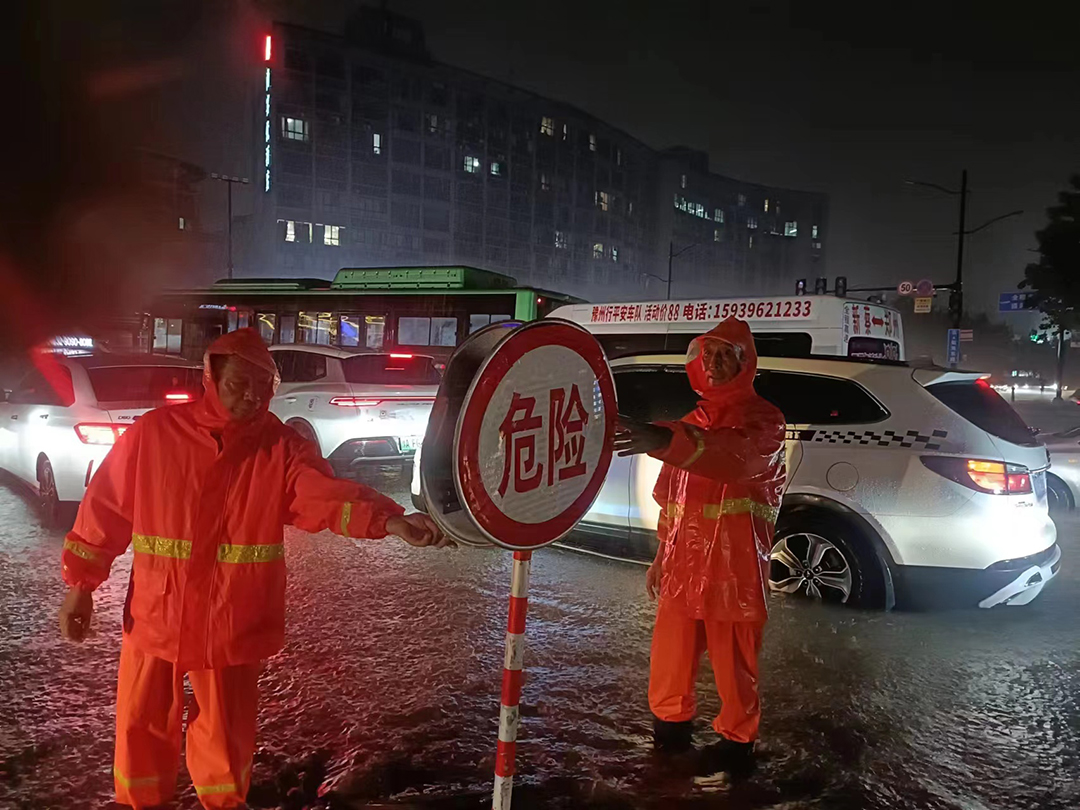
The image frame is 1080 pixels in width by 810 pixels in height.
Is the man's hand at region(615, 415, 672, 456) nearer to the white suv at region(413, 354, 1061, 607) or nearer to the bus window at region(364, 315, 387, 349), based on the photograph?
the white suv at region(413, 354, 1061, 607)

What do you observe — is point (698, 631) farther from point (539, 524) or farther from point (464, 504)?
point (464, 504)

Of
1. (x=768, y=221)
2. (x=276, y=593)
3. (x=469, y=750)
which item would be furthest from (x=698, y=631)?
(x=768, y=221)

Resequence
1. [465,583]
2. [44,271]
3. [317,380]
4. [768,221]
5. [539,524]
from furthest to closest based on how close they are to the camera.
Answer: [768,221] < [44,271] < [317,380] < [465,583] < [539,524]

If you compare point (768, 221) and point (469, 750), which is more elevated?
point (768, 221)

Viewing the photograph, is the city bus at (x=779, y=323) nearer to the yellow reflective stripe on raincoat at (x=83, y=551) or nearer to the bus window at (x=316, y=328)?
the bus window at (x=316, y=328)

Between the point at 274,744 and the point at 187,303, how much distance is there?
17.7m

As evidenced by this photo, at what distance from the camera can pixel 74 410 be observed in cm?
710

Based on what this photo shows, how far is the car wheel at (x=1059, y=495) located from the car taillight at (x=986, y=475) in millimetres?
4802

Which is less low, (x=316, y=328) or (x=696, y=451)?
(x=316, y=328)

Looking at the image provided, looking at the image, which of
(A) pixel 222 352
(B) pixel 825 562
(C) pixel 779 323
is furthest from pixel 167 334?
(A) pixel 222 352

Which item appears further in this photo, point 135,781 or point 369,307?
point 369,307

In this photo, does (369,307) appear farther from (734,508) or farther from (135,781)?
(135,781)

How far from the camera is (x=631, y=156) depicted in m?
96.6

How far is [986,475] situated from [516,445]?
3767 mm
